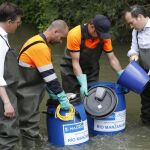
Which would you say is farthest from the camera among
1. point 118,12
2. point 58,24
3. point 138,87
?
point 118,12

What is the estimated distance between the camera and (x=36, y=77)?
470cm

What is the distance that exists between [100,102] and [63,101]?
607mm

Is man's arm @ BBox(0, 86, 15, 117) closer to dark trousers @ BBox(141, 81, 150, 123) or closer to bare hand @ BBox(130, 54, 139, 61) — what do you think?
bare hand @ BBox(130, 54, 139, 61)

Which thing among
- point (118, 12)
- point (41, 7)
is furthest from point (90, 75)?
point (41, 7)

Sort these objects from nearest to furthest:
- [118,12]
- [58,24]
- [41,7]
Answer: [58,24] → [118,12] → [41,7]

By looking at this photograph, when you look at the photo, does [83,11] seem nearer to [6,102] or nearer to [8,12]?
[8,12]

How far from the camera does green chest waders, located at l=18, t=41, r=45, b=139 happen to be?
4.68 metres

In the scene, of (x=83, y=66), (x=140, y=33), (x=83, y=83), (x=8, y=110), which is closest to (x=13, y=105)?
(x=8, y=110)

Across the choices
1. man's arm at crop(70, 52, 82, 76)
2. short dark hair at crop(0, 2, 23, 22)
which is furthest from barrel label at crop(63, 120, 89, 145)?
short dark hair at crop(0, 2, 23, 22)

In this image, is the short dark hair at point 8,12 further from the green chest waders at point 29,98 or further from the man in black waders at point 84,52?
Answer: the man in black waders at point 84,52

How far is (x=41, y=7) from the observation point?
498 inches

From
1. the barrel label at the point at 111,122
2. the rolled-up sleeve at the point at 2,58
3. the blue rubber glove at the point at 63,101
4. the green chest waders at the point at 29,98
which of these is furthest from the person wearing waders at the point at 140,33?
the rolled-up sleeve at the point at 2,58

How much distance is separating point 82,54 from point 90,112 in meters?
0.66

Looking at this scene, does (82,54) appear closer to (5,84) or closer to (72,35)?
(72,35)
